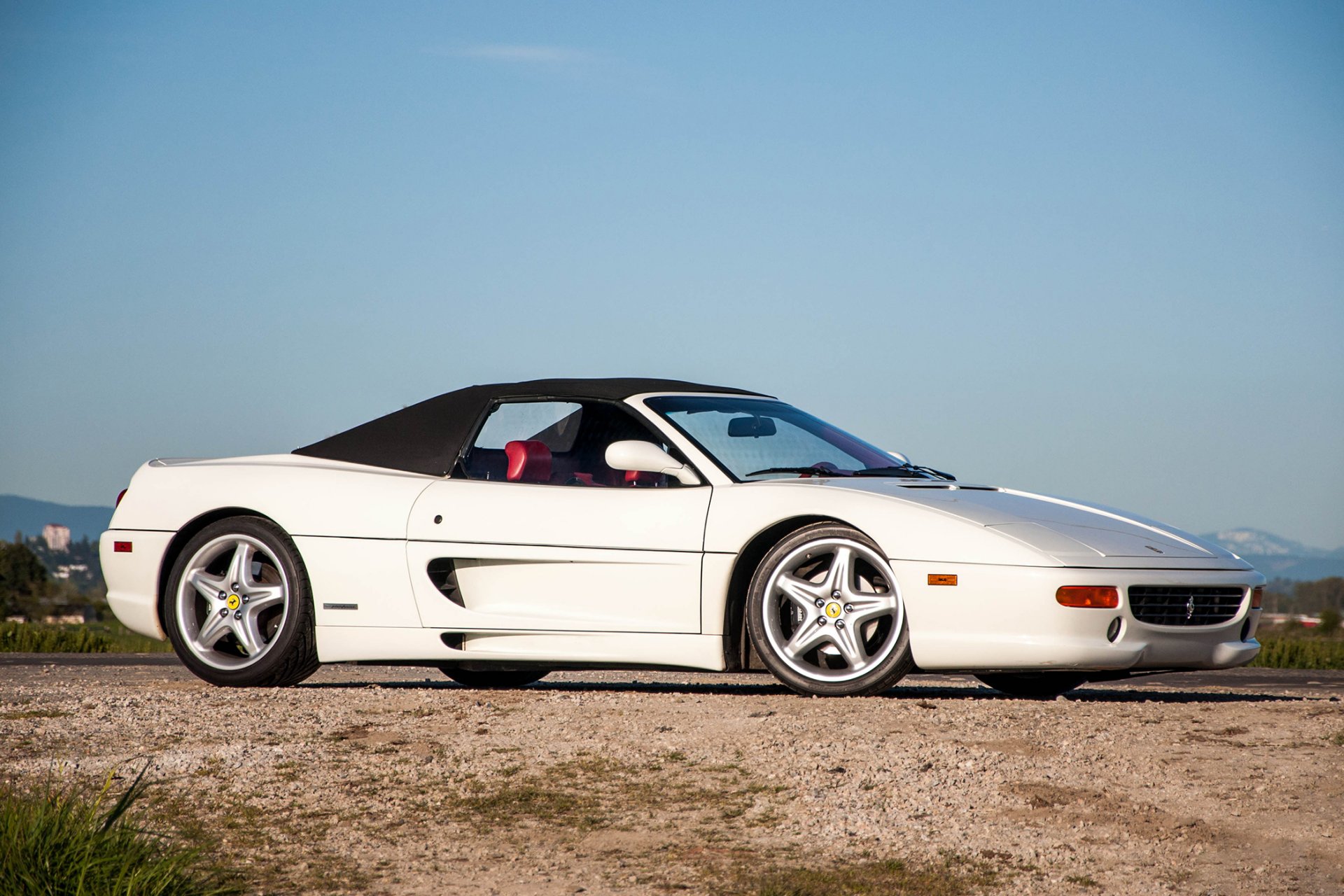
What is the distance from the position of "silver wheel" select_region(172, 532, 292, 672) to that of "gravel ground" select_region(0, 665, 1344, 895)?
2.67ft

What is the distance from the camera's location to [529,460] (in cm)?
754

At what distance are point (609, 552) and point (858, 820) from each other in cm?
233

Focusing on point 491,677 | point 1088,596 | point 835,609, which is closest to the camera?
point 1088,596

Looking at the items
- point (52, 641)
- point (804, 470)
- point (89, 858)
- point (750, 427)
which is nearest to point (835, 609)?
point (804, 470)

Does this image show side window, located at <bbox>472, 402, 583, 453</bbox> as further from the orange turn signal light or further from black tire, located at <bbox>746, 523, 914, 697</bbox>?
the orange turn signal light

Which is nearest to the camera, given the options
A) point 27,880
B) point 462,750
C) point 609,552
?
point 27,880

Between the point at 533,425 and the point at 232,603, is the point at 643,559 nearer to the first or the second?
the point at 533,425

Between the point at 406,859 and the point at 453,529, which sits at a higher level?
the point at 453,529

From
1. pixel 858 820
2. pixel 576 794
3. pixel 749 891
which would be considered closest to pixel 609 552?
pixel 576 794

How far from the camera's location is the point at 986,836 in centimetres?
447

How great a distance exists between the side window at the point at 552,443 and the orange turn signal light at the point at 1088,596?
2111mm

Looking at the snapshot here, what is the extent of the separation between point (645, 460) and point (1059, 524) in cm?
184

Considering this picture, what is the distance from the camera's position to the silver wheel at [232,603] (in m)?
7.35

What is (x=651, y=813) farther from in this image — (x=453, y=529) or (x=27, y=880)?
(x=453, y=529)
